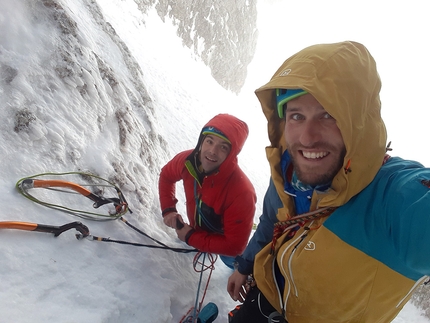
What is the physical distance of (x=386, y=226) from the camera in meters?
1.42

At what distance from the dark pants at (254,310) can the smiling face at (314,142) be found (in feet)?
3.98

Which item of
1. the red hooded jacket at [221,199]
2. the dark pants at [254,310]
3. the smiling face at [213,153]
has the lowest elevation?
the dark pants at [254,310]

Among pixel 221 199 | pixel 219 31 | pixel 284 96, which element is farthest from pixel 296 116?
pixel 219 31

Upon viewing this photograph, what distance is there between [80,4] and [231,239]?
4.75 metres

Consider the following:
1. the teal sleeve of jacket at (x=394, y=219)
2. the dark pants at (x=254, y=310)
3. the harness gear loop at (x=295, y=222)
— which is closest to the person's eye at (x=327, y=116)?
the teal sleeve of jacket at (x=394, y=219)

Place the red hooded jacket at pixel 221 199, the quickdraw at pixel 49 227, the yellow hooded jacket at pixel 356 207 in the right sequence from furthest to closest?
the red hooded jacket at pixel 221 199 < the quickdraw at pixel 49 227 < the yellow hooded jacket at pixel 356 207

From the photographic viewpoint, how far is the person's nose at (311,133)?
169cm

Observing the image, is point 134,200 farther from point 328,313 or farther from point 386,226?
point 386,226

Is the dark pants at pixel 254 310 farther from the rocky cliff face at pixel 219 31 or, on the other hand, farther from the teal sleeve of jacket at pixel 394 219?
the rocky cliff face at pixel 219 31

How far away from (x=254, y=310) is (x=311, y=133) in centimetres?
160

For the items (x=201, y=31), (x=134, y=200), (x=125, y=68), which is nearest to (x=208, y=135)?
(x=134, y=200)

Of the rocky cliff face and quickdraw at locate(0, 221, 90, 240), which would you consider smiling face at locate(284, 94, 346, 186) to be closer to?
quickdraw at locate(0, 221, 90, 240)

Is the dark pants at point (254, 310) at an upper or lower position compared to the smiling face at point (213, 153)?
lower

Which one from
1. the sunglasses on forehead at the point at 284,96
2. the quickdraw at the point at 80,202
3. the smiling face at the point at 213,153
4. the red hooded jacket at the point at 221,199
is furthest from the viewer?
Result: the smiling face at the point at 213,153
